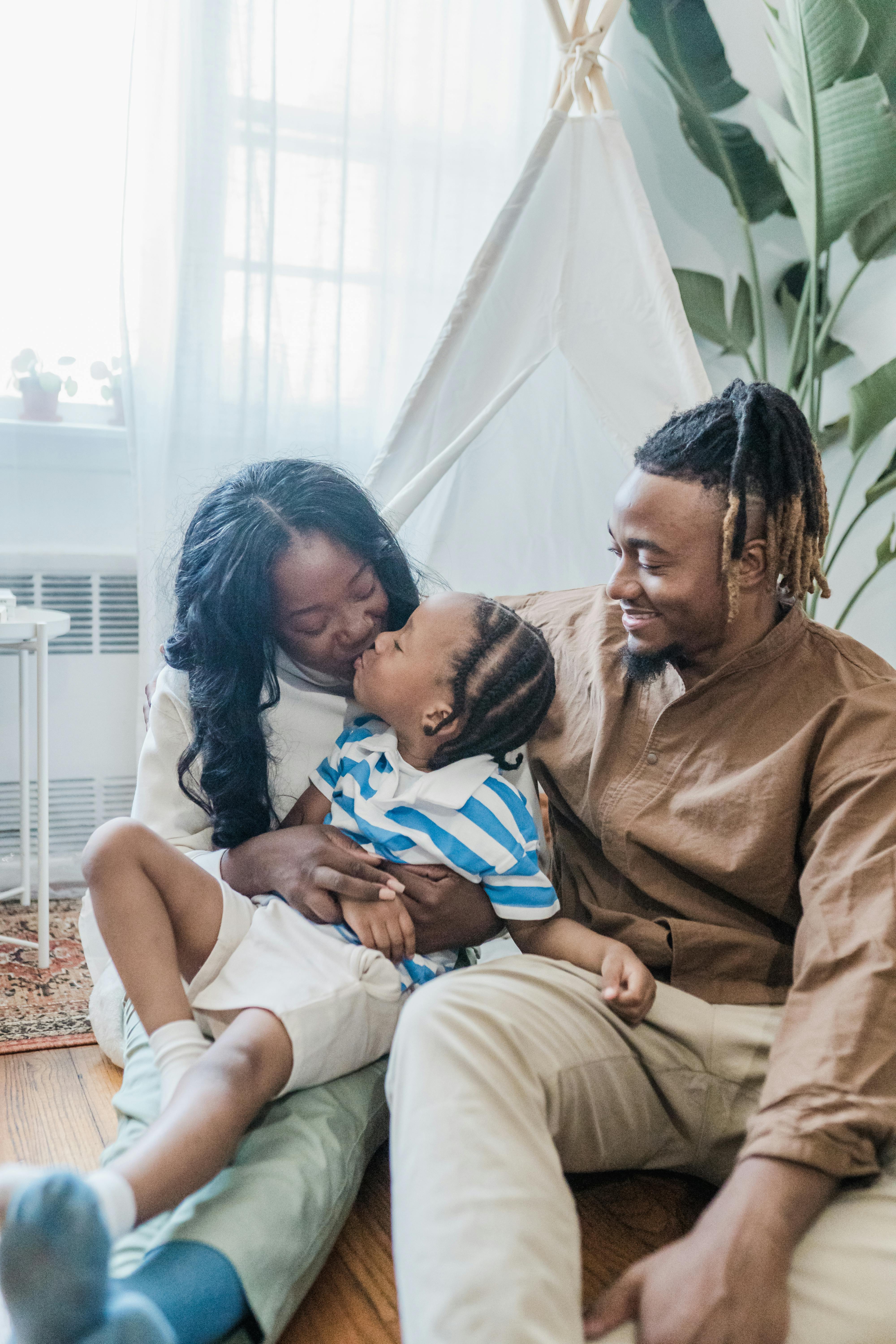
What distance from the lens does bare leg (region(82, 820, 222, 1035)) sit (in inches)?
39.3

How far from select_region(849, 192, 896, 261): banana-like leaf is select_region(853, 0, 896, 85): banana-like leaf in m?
0.22

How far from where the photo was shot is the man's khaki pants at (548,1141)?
675 millimetres

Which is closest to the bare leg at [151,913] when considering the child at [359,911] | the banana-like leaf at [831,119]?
the child at [359,911]

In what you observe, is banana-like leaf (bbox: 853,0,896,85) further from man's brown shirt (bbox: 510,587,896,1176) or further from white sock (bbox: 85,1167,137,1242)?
white sock (bbox: 85,1167,137,1242)

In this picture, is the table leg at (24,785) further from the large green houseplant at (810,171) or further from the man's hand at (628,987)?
the large green houseplant at (810,171)

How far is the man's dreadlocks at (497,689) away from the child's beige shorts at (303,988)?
0.23 meters

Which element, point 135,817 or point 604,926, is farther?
point 135,817

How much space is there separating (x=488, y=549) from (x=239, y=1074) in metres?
1.16

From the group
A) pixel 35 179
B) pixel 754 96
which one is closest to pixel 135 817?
pixel 35 179

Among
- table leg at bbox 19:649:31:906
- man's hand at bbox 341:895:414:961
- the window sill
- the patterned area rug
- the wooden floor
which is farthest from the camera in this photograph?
the window sill

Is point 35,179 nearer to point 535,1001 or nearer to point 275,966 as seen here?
point 275,966

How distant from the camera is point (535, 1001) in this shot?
0.93 metres

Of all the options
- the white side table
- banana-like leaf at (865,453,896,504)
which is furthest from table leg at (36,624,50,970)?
banana-like leaf at (865,453,896,504)

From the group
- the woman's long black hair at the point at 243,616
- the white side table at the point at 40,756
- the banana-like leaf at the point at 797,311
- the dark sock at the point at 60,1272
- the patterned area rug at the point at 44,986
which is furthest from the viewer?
the banana-like leaf at the point at 797,311
